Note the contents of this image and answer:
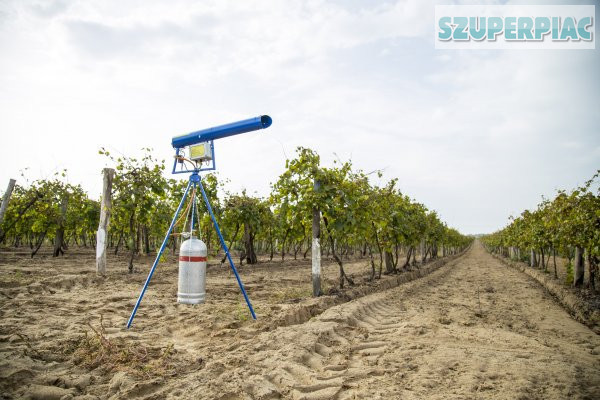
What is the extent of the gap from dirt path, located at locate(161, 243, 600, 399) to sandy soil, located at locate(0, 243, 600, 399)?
15 mm

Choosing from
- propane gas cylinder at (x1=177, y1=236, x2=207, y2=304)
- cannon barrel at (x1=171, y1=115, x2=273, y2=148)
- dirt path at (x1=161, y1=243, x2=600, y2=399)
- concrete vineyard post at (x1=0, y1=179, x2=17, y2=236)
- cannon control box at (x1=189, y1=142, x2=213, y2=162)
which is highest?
cannon barrel at (x1=171, y1=115, x2=273, y2=148)

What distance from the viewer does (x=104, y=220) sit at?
9.67m

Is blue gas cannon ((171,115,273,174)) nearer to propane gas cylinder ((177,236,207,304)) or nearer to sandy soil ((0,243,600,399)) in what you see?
propane gas cylinder ((177,236,207,304))

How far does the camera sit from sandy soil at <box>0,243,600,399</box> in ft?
9.72

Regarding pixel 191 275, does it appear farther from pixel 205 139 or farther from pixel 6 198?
pixel 6 198

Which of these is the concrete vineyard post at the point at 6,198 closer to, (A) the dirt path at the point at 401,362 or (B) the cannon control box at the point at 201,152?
(B) the cannon control box at the point at 201,152

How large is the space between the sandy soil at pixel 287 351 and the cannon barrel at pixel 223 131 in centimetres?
276

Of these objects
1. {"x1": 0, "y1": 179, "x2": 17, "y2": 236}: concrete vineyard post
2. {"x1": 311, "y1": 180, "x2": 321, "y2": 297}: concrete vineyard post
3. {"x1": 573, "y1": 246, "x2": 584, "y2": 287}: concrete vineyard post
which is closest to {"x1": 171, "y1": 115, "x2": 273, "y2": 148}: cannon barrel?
{"x1": 311, "y1": 180, "x2": 321, "y2": 297}: concrete vineyard post

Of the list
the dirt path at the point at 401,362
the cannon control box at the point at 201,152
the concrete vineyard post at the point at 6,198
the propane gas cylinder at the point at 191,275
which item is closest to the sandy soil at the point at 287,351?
the dirt path at the point at 401,362

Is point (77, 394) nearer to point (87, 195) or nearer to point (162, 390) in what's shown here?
point (162, 390)

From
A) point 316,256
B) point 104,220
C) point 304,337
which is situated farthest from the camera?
point 104,220

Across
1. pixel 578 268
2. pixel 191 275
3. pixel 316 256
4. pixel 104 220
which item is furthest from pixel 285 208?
pixel 578 268

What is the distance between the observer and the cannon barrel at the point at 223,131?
13.5 ft

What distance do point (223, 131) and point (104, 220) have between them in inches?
292
